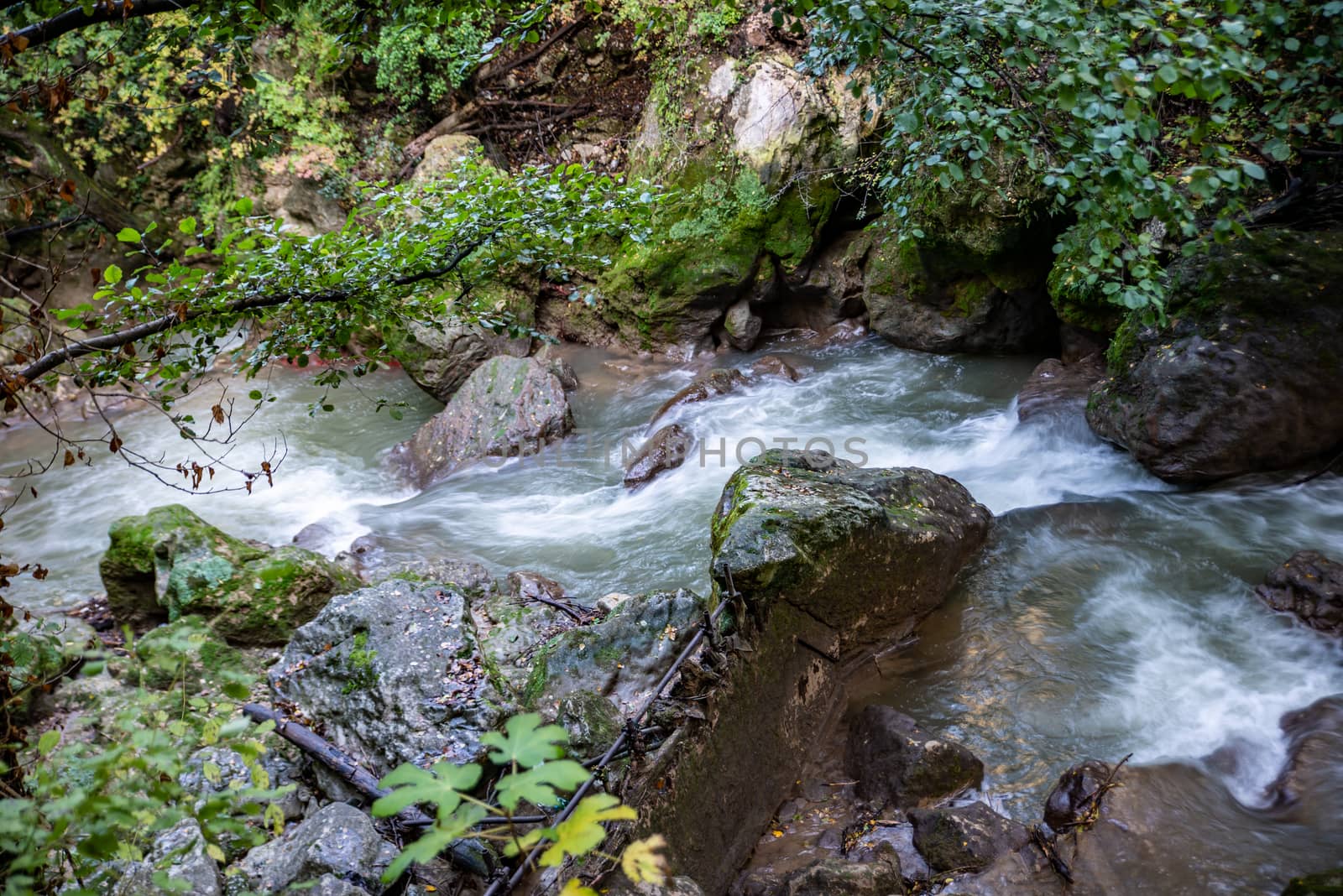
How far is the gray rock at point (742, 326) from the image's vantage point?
10.5 m

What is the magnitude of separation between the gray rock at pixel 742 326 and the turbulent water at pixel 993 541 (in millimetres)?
408

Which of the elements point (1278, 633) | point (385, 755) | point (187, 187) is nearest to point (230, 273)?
point (385, 755)

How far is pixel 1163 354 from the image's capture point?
603 cm

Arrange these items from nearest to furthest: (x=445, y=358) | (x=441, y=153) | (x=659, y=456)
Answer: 1. (x=659, y=456)
2. (x=445, y=358)
3. (x=441, y=153)

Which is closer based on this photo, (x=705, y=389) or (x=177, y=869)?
(x=177, y=869)

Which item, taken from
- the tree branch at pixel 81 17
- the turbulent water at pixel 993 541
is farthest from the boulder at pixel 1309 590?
the tree branch at pixel 81 17

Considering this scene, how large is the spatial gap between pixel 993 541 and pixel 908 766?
249 centimetres

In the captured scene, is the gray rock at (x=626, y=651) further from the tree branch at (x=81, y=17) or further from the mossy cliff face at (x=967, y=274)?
the mossy cliff face at (x=967, y=274)

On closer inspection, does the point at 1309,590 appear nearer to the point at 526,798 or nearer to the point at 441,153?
the point at 526,798

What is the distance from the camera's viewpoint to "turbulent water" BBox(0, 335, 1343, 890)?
4250 millimetres

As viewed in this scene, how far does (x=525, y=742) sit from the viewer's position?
1302 millimetres

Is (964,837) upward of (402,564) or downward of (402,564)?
downward

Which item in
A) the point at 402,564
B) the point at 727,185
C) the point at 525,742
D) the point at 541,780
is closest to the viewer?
the point at 541,780

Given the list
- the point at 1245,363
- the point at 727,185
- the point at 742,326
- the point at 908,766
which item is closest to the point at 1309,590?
the point at 1245,363
